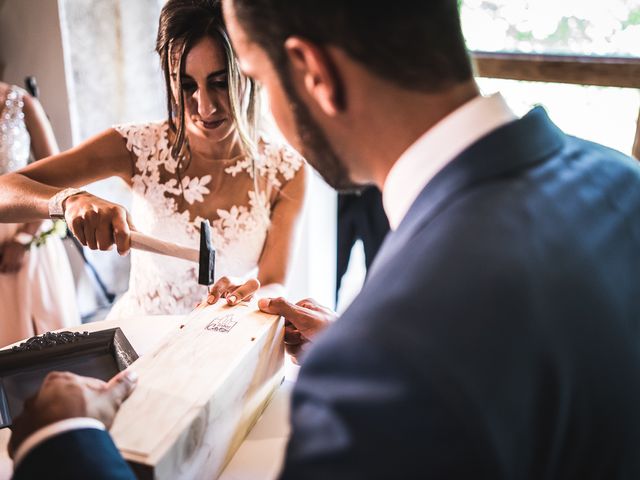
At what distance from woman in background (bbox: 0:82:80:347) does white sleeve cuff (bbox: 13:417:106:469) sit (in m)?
1.85

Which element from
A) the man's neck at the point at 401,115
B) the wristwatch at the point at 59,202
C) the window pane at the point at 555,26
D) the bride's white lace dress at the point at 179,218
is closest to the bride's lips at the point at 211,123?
the bride's white lace dress at the point at 179,218

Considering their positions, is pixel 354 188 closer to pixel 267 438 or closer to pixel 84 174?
pixel 267 438

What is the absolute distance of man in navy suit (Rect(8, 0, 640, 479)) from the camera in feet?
1.70

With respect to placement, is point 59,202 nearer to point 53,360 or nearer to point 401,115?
point 53,360

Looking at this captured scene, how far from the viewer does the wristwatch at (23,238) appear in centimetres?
238

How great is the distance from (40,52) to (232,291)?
228 centimetres

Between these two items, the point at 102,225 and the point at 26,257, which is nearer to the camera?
the point at 102,225

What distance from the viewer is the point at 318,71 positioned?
0.70 meters

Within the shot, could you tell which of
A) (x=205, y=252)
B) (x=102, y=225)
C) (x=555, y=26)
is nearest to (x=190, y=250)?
(x=205, y=252)

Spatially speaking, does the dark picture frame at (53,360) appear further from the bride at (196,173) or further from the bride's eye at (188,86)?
the bride's eye at (188,86)

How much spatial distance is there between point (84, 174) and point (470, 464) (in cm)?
157

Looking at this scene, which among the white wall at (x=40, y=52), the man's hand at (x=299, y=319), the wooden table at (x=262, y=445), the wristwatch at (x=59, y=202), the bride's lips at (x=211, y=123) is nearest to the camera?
the wooden table at (x=262, y=445)

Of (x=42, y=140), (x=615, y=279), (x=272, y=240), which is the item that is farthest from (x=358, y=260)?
(x=615, y=279)

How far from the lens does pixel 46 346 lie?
48.8 inches
